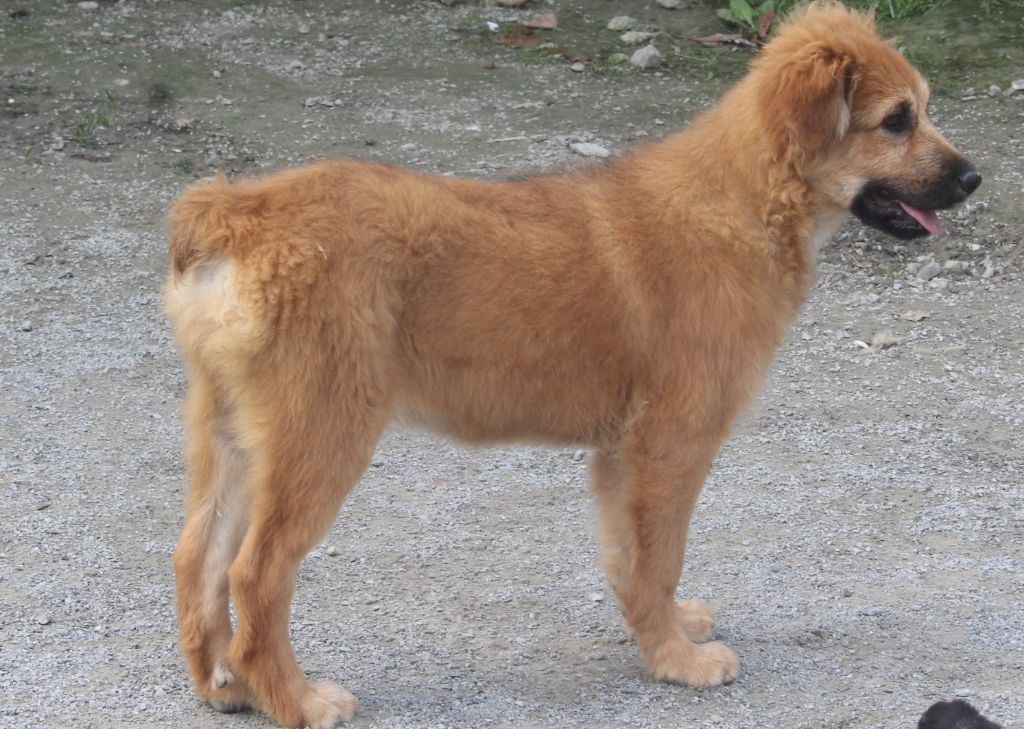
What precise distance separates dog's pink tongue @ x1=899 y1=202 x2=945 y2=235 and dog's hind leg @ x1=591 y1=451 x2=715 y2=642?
132 cm

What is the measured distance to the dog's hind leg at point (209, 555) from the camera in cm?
451

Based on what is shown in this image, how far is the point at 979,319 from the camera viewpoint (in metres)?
7.66

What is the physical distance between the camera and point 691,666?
15.9 feet

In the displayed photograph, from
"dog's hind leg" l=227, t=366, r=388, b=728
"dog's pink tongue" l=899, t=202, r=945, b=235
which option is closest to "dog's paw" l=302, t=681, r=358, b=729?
"dog's hind leg" l=227, t=366, r=388, b=728

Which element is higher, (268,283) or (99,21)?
(268,283)

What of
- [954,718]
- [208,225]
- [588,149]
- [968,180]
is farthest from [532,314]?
[588,149]

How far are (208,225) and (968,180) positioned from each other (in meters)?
2.60

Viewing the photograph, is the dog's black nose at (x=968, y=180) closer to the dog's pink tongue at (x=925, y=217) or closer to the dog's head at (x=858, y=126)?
the dog's head at (x=858, y=126)

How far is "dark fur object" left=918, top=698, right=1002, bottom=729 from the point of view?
4082mm

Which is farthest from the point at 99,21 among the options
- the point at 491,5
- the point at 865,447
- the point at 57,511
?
the point at 865,447

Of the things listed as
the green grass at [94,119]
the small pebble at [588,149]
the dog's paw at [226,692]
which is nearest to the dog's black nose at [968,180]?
the dog's paw at [226,692]

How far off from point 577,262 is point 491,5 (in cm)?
763

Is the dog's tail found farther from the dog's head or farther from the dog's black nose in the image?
the dog's black nose

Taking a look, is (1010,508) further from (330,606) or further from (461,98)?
(461,98)
